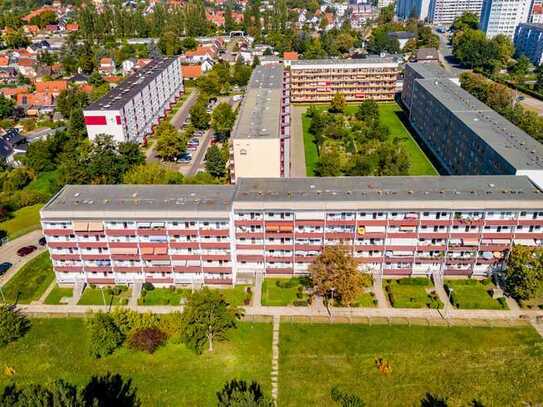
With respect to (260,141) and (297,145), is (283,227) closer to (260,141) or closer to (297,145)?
(260,141)

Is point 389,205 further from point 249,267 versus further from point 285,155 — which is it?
point 285,155

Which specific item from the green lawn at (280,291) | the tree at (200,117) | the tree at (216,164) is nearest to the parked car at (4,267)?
the green lawn at (280,291)

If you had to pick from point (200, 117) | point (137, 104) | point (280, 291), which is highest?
point (137, 104)

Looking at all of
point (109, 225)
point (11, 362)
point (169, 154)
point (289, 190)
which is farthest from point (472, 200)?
point (169, 154)

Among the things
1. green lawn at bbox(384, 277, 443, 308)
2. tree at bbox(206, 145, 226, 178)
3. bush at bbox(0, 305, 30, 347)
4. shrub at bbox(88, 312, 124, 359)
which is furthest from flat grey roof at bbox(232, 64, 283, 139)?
bush at bbox(0, 305, 30, 347)

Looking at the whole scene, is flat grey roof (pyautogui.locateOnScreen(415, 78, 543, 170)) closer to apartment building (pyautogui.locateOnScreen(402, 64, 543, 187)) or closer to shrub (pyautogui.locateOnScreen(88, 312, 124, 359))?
apartment building (pyautogui.locateOnScreen(402, 64, 543, 187))

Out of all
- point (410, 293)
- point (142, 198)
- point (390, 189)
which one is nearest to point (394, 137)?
point (390, 189)
